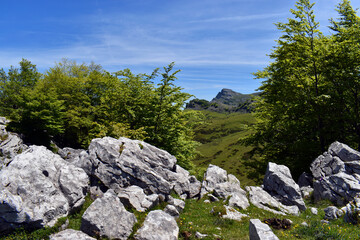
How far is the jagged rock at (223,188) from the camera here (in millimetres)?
17541

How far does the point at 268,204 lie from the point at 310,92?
62.8ft

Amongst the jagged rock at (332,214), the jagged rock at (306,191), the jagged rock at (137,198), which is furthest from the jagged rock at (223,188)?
the jagged rock at (306,191)

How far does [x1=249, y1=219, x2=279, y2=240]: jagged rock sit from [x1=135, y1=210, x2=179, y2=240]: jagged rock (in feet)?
13.3

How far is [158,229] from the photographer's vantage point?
10.5 metres

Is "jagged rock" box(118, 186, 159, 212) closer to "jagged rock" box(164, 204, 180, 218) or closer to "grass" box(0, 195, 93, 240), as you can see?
"jagged rock" box(164, 204, 180, 218)

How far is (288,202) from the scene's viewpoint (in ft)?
64.6

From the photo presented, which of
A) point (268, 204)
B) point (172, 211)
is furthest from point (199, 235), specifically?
point (268, 204)

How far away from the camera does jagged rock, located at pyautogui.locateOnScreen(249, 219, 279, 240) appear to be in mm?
8633

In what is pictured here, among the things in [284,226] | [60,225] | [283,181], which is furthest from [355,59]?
[60,225]

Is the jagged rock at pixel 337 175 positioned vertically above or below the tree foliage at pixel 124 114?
below

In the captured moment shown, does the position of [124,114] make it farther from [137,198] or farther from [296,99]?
[296,99]

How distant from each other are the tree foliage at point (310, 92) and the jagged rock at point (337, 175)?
5.26 metres

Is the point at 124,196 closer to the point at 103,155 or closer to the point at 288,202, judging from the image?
the point at 103,155

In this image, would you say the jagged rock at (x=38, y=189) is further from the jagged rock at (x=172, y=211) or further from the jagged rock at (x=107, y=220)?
the jagged rock at (x=172, y=211)
